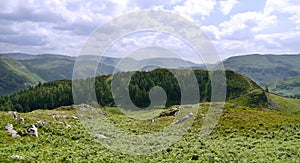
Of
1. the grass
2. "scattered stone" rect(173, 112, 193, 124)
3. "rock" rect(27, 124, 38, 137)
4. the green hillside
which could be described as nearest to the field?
"rock" rect(27, 124, 38, 137)

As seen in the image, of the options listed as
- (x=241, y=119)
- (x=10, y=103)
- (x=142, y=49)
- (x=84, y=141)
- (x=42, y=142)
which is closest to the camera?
(x=142, y=49)

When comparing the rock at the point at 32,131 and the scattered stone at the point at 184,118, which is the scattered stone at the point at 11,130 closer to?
the rock at the point at 32,131

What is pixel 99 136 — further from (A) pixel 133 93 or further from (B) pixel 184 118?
(A) pixel 133 93

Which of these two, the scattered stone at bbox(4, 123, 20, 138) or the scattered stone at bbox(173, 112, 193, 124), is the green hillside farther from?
the scattered stone at bbox(4, 123, 20, 138)

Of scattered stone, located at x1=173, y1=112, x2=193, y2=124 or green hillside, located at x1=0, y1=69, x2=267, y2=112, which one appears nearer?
scattered stone, located at x1=173, y1=112, x2=193, y2=124

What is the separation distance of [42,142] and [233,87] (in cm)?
16378

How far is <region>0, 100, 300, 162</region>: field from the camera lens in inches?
1070

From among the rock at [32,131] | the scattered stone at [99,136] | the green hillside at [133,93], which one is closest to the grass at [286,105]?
the green hillside at [133,93]

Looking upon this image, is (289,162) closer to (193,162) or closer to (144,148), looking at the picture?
(193,162)

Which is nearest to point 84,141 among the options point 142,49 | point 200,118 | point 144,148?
point 144,148

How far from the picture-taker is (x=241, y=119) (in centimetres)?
6100

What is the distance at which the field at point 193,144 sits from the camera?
2717 cm

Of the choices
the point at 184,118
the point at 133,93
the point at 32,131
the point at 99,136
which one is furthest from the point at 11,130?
the point at 133,93

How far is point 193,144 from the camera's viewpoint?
3853cm
